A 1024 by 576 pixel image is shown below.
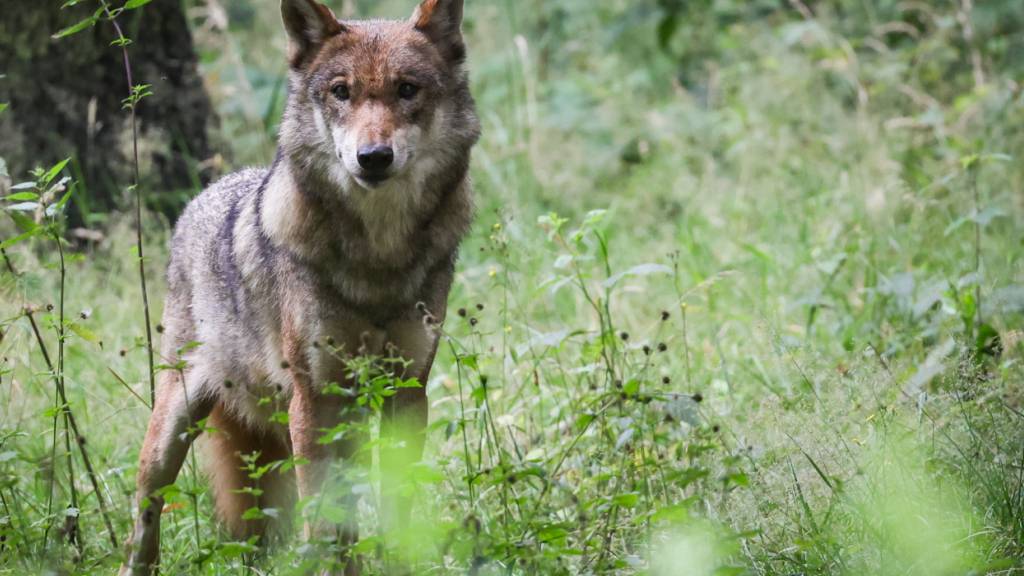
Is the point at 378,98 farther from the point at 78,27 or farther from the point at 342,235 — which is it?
the point at 78,27

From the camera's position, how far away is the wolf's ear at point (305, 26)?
3.62m

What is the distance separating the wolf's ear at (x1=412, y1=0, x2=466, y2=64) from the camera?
3719 mm

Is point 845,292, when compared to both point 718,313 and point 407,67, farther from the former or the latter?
point 407,67

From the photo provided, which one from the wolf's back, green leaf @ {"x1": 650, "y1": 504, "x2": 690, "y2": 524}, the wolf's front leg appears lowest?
green leaf @ {"x1": 650, "y1": 504, "x2": 690, "y2": 524}

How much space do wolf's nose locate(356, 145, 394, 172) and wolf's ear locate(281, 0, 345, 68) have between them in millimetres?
591

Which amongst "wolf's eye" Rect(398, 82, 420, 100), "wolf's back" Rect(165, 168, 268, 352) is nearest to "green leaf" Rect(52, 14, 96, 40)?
"wolf's eye" Rect(398, 82, 420, 100)

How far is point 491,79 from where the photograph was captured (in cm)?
912

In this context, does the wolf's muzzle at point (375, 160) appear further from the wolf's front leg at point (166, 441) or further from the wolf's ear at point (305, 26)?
the wolf's front leg at point (166, 441)

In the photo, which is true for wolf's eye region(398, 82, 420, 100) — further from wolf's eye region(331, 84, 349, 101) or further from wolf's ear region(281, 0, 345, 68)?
wolf's ear region(281, 0, 345, 68)

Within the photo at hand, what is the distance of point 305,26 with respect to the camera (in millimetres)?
3682

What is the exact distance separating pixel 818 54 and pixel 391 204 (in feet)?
17.7

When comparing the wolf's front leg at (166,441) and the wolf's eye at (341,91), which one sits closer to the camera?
the wolf's eye at (341,91)

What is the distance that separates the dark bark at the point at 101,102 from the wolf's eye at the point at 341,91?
300 cm

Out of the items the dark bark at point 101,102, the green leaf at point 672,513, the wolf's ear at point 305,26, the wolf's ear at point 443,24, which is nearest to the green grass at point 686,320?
the green leaf at point 672,513
